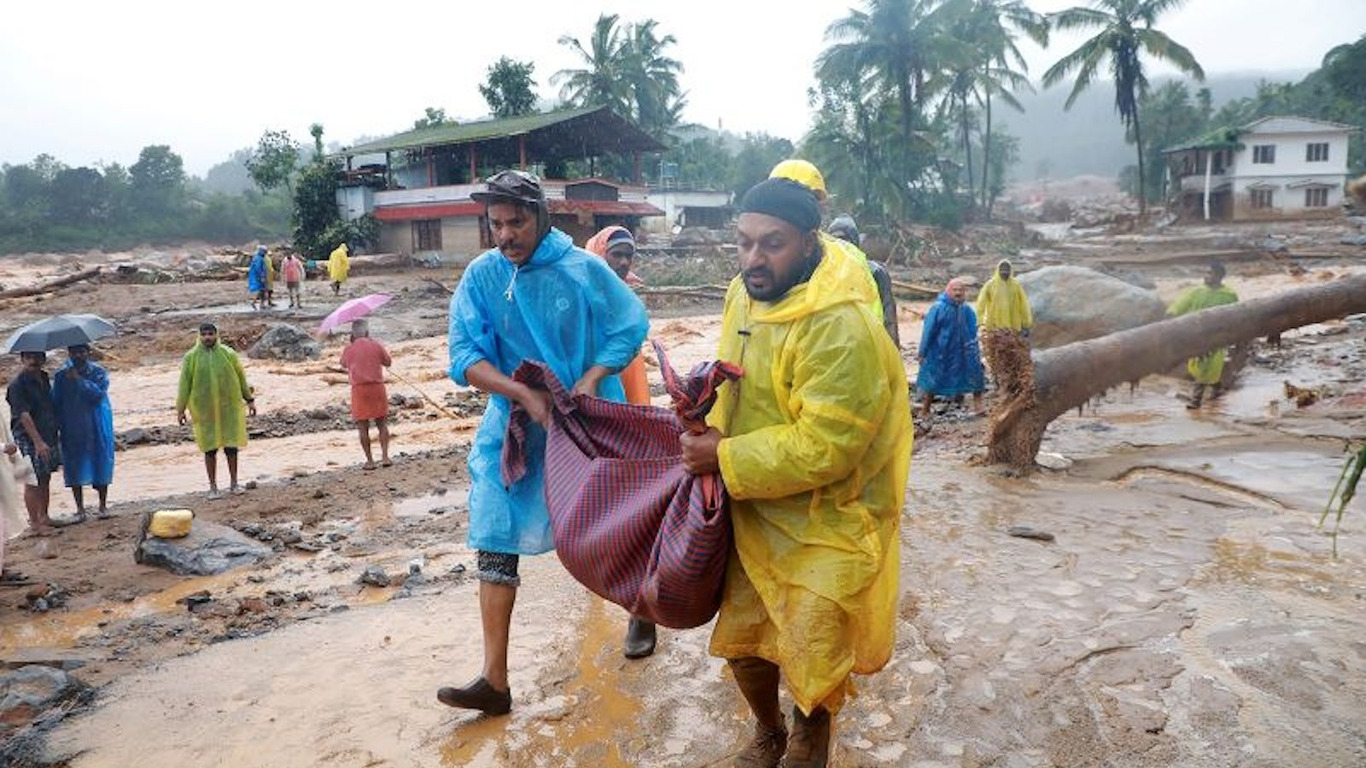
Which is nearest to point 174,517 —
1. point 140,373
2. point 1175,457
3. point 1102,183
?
point 1175,457

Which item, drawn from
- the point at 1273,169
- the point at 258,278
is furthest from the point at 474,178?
the point at 1273,169

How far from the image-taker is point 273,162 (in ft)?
116

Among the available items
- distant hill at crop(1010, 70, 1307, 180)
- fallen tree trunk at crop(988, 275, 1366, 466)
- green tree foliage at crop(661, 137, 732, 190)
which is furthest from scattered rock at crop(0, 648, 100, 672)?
distant hill at crop(1010, 70, 1307, 180)

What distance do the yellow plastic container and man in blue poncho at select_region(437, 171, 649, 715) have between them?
3279 millimetres

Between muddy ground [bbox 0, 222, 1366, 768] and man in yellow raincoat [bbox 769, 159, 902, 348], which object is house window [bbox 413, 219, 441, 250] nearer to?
muddy ground [bbox 0, 222, 1366, 768]

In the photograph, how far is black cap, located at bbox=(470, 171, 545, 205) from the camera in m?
3.04

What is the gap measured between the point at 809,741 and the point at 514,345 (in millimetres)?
1571

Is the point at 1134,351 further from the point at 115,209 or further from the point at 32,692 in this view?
the point at 115,209

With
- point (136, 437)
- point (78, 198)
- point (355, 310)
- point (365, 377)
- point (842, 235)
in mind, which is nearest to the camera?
point (842, 235)

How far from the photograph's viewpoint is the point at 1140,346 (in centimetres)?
755

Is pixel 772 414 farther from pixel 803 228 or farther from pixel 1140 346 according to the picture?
pixel 1140 346

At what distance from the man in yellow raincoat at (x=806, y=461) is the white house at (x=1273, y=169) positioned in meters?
45.3

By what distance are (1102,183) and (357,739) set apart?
331 ft

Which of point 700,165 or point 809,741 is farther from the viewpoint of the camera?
point 700,165
